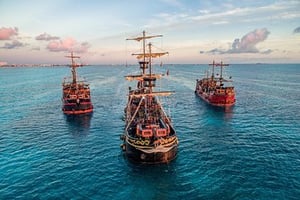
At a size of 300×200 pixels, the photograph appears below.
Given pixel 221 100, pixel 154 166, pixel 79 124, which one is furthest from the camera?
pixel 221 100

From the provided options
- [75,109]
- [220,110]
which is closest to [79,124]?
[75,109]

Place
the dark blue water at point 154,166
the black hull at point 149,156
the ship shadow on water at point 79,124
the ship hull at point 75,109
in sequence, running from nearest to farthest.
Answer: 1. the dark blue water at point 154,166
2. the black hull at point 149,156
3. the ship shadow on water at point 79,124
4. the ship hull at point 75,109

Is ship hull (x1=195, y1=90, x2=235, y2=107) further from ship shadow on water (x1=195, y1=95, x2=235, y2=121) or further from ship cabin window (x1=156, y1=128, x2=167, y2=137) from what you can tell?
ship cabin window (x1=156, y1=128, x2=167, y2=137)

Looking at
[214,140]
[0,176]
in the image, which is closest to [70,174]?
[0,176]

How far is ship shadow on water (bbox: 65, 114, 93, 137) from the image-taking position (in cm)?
6322

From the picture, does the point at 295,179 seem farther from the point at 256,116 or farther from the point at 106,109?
the point at 106,109

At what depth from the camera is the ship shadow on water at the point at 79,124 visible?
63.2 m

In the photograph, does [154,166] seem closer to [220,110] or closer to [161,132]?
[161,132]

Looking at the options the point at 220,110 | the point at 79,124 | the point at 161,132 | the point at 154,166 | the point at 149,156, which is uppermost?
the point at 161,132

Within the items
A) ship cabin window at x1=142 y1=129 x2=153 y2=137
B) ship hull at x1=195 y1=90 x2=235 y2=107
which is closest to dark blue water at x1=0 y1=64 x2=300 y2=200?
ship cabin window at x1=142 y1=129 x2=153 y2=137

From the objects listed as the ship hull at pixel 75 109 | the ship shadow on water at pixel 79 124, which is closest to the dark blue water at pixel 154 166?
the ship shadow on water at pixel 79 124

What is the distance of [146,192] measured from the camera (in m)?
34.1

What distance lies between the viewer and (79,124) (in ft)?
232

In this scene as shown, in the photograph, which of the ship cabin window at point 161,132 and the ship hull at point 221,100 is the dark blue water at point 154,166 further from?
the ship hull at point 221,100
